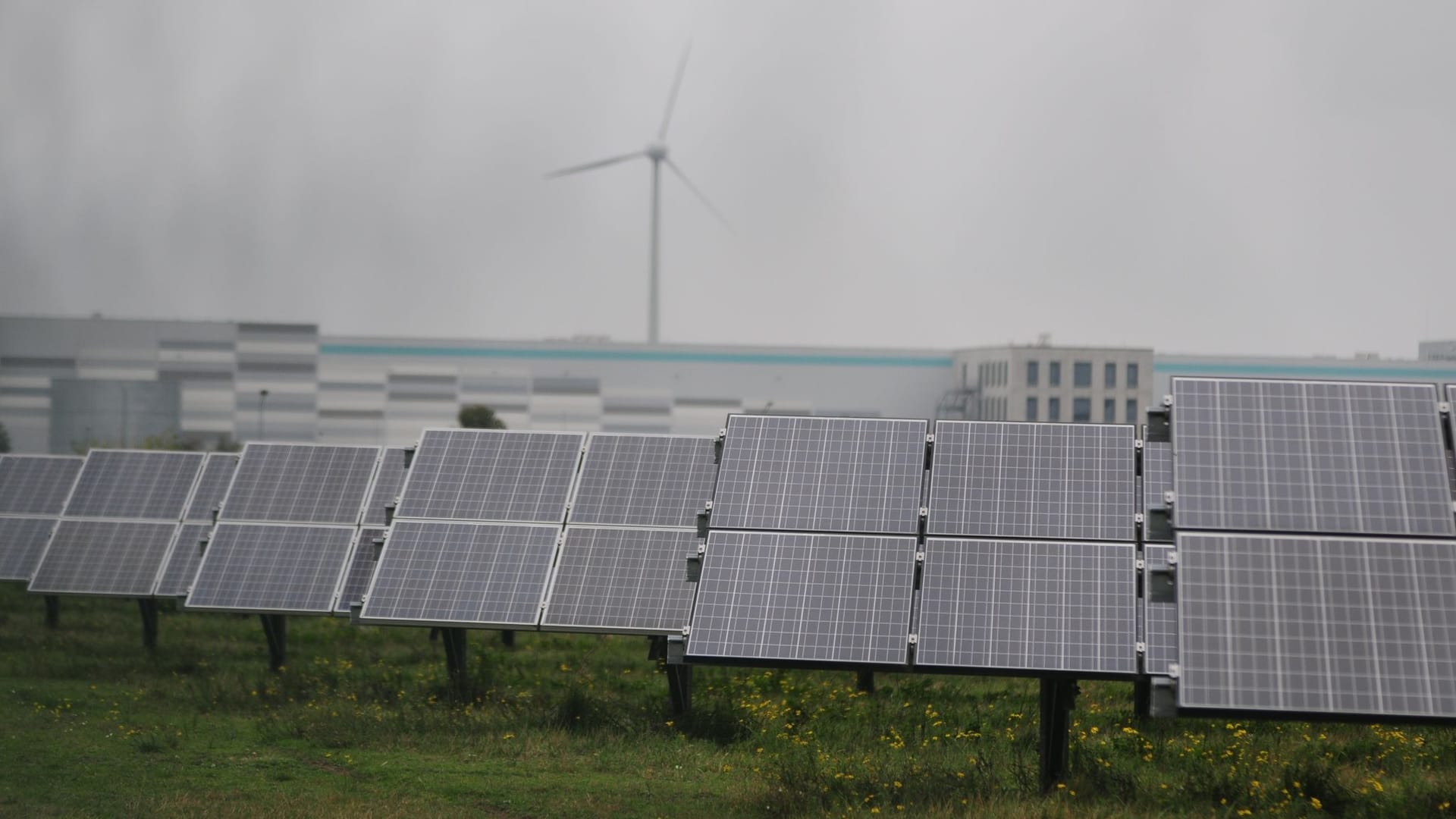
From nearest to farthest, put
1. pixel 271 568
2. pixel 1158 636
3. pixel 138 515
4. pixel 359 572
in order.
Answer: pixel 1158 636 < pixel 359 572 < pixel 271 568 < pixel 138 515

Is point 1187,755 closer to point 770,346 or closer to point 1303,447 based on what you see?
point 1303,447

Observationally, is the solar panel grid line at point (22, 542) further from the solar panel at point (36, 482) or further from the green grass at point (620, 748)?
the green grass at point (620, 748)

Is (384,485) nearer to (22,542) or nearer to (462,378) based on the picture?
(22,542)

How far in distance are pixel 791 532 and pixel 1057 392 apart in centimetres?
10821

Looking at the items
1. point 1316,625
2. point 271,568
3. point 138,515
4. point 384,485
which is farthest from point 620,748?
point 138,515

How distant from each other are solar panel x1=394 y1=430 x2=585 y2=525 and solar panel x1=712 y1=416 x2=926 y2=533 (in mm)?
5099

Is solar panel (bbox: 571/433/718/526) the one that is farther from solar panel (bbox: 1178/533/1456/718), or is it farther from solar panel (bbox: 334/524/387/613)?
solar panel (bbox: 1178/533/1456/718)

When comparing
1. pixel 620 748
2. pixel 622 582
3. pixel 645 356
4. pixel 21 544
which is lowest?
pixel 620 748

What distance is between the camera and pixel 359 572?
25.7 m

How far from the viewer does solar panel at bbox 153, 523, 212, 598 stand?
94.0 ft

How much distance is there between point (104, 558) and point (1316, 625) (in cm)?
2474

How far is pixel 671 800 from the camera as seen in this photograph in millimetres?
15945

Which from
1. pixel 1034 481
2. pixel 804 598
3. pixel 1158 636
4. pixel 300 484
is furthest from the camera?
pixel 300 484

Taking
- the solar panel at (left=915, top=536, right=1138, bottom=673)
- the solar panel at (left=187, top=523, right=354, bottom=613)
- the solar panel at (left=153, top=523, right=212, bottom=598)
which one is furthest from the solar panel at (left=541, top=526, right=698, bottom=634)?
the solar panel at (left=153, top=523, right=212, bottom=598)
